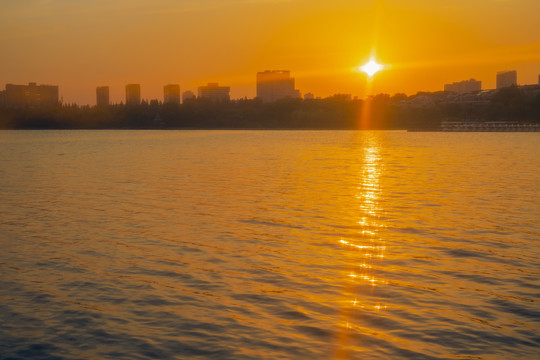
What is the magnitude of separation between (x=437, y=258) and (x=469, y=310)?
12.0 feet

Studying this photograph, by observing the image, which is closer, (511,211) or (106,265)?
(106,265)

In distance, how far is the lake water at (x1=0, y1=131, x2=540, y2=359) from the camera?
8.60m

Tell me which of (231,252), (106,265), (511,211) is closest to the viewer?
(106,265)

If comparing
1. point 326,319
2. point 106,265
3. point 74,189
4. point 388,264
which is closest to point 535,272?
A: point 388,264

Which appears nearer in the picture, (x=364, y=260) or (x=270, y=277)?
(x=270, y=277)

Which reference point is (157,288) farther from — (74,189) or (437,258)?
(74,189)

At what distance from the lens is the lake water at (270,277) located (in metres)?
8.60

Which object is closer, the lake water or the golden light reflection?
the lake water

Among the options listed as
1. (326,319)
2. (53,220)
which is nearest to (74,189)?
(53,220)

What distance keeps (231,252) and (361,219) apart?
6288 millimetres

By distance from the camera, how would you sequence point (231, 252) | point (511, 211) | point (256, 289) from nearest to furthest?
point (256, 289) < point (231, 252) < point (511, 211)

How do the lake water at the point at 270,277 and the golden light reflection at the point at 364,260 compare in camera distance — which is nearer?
the lake water at the point at 270,277

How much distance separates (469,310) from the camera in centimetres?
991

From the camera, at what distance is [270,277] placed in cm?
1196
